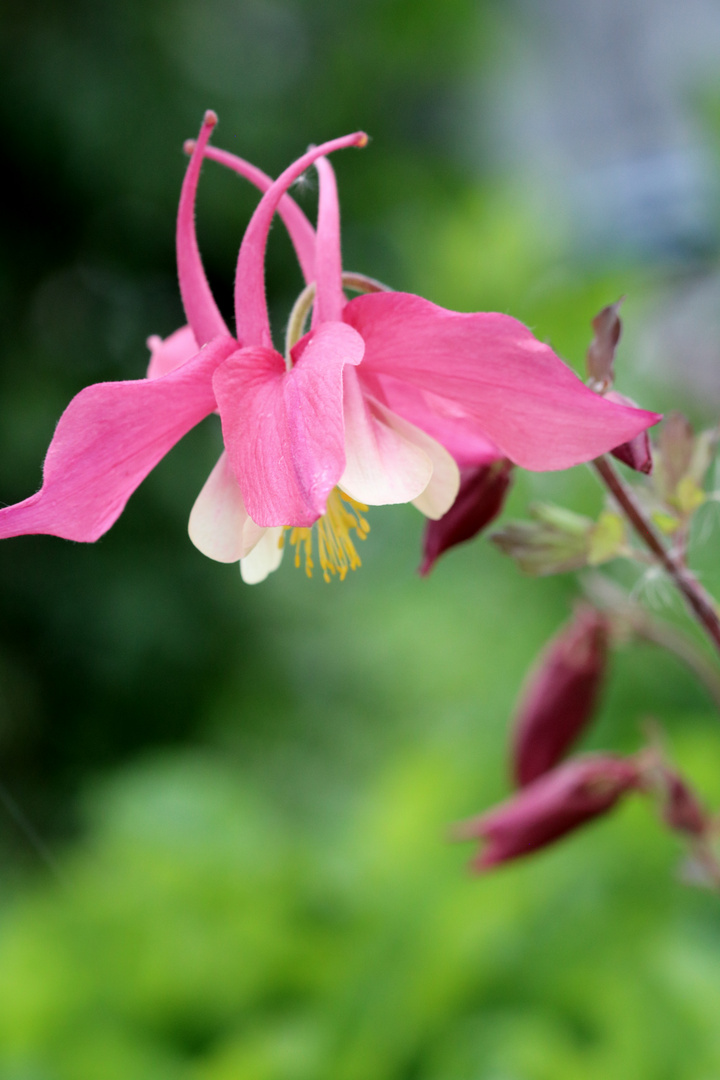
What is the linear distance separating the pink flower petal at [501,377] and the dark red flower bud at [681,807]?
11.4 inches

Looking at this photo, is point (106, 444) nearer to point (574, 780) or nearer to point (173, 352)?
point (173, 352)

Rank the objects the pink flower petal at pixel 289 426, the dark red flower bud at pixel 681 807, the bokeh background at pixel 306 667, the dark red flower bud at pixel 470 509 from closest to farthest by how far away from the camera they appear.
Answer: the pink flower petal at pixel 289 426
the dark red flower bud at pixel 470 509
the dark red flower bud at pixel 681 807
the bokeh background at pixel 306 667

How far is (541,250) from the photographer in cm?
231

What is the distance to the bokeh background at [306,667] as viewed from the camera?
3.35 feet

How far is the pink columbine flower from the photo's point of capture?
30 cm

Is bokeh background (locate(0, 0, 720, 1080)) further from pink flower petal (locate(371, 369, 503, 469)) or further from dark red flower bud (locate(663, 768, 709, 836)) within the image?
pink flower petal (locate(371, 369, 503, 469))

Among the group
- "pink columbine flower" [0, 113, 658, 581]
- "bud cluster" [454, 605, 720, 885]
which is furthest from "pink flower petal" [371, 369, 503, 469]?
"bud cluster" [454, 605, 720, 885]

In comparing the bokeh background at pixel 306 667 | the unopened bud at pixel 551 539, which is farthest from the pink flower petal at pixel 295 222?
the bokeh background at pixel 306 667

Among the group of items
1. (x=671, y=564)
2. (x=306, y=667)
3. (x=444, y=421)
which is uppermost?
(x=444, y=421)

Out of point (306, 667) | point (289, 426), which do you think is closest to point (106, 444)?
point (289, 426)

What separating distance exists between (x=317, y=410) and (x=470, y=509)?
0.12m

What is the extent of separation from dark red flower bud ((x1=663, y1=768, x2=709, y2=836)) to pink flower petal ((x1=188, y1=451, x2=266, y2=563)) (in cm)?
30

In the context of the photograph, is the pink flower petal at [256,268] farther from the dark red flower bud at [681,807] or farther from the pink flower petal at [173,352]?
the dark red flower bud at [681,807]

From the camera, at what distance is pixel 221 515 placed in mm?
366
